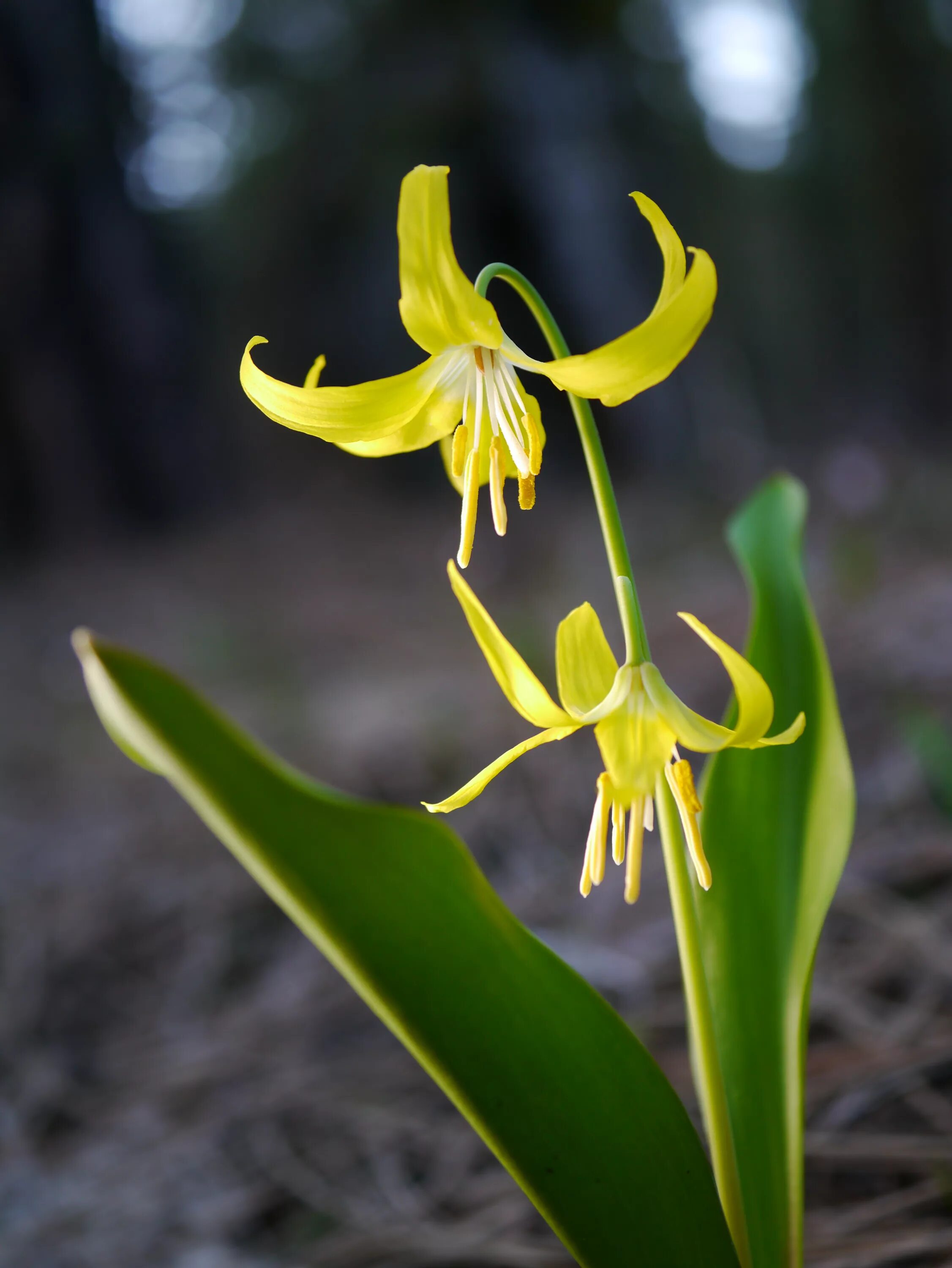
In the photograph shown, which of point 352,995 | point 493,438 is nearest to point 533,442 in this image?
point 493,438

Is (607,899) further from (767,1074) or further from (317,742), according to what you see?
(317,742)

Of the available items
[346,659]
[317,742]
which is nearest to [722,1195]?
[317,742]

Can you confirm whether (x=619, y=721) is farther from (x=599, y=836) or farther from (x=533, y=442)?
(x=533, y=442)

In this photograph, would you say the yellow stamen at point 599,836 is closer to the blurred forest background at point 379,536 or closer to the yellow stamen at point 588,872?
the yellow stamen at point 588,872

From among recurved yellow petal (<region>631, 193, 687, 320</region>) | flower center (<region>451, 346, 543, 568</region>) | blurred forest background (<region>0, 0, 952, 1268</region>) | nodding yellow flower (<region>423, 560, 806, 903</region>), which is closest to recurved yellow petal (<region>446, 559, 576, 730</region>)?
nodding yellow flower (<region>423, 560, 806, 903</region>)

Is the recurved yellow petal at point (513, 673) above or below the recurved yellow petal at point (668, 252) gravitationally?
below

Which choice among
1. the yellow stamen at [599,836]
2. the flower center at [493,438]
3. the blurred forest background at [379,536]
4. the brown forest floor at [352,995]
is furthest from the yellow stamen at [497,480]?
the blurred forest background at [379,536]
